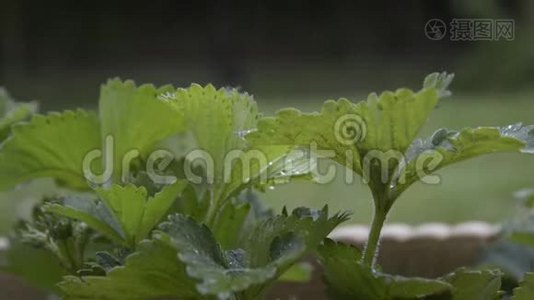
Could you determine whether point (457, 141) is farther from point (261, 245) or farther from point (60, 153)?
point (60, 153)

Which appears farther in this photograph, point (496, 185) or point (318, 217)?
point (496, 185)

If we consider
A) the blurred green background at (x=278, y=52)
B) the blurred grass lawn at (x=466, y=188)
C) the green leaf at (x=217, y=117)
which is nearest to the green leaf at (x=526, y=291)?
the green leaf at (x=217, y=117)

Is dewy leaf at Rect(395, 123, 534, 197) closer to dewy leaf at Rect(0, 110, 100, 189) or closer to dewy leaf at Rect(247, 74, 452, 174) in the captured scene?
dewy leaf at Rect(247, 74, 452, 174)

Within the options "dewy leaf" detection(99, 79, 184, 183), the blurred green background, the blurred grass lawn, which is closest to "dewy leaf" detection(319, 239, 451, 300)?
"dewy leaf" detection(99, 79, 184, 183)

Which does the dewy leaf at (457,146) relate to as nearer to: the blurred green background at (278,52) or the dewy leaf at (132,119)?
the dewy leaf at (132,119)

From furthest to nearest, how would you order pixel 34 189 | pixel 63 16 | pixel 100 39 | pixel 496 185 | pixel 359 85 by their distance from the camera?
pixel 63 16, pixel 100 39, pixel 359 85, pixel 496 185, pixel 34 189

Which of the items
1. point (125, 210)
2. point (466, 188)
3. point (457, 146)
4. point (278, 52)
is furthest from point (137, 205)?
point (278, 52)

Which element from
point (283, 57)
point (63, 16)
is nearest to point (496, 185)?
point (283, 57)
